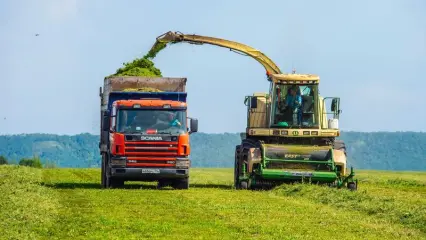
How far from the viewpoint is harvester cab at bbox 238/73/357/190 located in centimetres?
4312

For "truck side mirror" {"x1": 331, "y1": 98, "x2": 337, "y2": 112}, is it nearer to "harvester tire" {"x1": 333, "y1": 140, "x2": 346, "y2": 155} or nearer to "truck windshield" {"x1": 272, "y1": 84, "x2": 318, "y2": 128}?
"truck windshield" {"x1": 272, "y1": 84, "x2": 318, "y2": 128}

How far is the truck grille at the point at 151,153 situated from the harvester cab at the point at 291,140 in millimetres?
3125

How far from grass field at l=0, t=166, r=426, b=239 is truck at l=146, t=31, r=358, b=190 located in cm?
264

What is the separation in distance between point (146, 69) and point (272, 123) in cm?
594

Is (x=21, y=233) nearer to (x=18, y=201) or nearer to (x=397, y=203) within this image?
(x=18, y=201)

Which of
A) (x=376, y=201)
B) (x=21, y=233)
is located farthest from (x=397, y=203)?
(x=21, y=233)

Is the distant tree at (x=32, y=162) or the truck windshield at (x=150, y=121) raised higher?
the truck windshield at (x=150, y=121)

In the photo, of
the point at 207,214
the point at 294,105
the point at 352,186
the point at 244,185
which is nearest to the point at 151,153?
the point at 244,185

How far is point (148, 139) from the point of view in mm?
42156

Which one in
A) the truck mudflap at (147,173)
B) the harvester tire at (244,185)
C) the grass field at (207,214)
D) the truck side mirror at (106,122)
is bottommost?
the grass field at (207,214)

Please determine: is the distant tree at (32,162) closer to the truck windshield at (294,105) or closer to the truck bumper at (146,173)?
the truck windshield at (294,105)

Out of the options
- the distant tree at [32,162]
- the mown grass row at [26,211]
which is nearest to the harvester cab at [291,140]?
the mown grass row at [26,211]

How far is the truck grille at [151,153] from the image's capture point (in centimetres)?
4209

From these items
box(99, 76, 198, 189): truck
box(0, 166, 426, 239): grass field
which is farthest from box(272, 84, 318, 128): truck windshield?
box(0, 166, 426, 239): grass field
